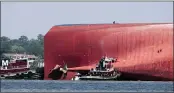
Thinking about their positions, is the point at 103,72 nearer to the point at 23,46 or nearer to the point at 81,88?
the point at 81,88

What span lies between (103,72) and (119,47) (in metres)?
4.49

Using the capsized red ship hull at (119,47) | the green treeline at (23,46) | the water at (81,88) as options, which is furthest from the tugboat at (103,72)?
the green treeline at (23,46)

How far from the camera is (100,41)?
236ft

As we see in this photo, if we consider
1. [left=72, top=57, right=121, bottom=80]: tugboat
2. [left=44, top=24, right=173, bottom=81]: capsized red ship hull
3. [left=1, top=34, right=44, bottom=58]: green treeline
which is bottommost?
[left=72, top=57, right=121, bottom=80]: tugboat

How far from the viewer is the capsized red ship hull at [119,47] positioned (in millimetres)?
69875

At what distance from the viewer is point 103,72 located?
67938mm

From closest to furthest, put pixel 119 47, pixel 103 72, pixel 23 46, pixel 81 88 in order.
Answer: pixel 81 88
pixel 103 72
pixel 119 47
pixel 23 46

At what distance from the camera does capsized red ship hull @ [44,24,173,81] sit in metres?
69.9

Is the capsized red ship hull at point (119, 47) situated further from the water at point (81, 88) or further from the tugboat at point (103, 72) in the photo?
the water at point (81, 88)

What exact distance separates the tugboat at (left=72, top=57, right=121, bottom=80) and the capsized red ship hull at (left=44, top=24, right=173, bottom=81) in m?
0.88

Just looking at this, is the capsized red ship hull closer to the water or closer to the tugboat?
the tugboat


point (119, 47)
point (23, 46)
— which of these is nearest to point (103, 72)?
point (119, 47)

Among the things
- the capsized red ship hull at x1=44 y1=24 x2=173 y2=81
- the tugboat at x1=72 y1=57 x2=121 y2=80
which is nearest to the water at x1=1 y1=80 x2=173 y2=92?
the tugboat at x1=72 y1=57 x2=121 y2=80

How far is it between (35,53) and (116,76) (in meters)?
83.3
